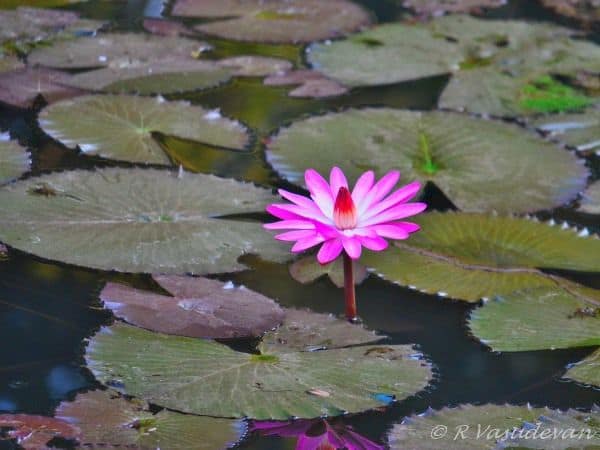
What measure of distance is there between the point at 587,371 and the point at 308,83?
5.84 ft

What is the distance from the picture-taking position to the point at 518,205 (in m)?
2.74

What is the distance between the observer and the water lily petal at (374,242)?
1910 millimetres

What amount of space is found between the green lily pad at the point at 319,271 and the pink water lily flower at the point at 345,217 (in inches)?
11.2

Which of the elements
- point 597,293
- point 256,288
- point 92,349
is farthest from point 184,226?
point 597,293

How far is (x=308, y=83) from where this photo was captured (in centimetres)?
350

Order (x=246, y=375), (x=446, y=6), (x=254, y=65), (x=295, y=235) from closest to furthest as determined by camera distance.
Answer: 1. (x=246, y=375)
2. (x=295, y=235)
3. (x=254, y=65)
4. (x=446, y=6)

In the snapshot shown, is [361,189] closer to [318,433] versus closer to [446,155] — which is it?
[318,433]

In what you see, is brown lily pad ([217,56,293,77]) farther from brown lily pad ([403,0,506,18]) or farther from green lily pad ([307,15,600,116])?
brown lily pad ([403,0,506,18])

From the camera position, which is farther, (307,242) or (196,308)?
(196,308)

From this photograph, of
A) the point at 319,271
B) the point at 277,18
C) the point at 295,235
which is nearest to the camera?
the point at 295,235

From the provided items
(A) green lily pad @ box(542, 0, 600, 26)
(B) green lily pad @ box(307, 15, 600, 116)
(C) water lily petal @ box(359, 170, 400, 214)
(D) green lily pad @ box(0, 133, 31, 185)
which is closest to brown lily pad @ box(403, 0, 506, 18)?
(B) green lily pad @ box(307, 15, 600, 116)

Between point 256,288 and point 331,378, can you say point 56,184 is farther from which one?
point 331,378

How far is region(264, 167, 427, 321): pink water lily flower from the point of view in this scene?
1.93m

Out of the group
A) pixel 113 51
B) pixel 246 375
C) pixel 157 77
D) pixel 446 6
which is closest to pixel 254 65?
pixel 157 77
